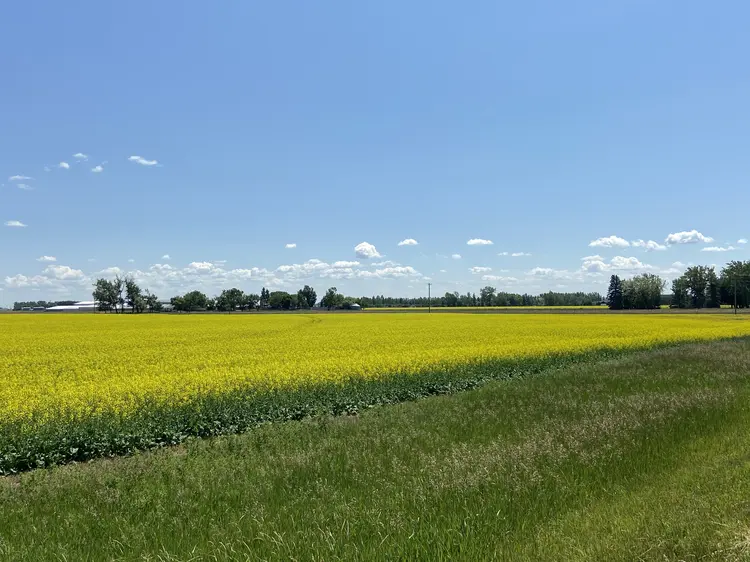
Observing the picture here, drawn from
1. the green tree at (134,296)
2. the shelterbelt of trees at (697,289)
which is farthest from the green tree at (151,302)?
the shelterbelt of trees at (697,289)

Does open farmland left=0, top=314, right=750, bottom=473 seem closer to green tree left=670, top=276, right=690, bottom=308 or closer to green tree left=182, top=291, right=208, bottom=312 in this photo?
green tree left=670, top=276, right=690, bottom=308

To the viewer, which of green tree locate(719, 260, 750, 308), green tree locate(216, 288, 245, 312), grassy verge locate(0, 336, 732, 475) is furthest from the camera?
green tree locate(216, 288, 245, 312)

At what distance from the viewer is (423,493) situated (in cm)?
581

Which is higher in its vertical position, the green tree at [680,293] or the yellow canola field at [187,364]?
the green tree at [680,293]

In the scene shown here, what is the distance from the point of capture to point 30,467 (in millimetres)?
8586

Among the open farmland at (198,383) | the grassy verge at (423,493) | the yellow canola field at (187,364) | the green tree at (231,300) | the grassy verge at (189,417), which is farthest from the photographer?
the green tree at (231,300)

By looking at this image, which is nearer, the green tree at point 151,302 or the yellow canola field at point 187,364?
the yellow canola field at point 187,364

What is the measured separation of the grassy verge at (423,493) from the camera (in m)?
4.49

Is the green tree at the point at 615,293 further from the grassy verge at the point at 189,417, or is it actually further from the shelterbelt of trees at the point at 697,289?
the grassy verge at the point at 189,417

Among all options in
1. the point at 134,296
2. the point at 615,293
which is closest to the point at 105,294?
the point at 134,296

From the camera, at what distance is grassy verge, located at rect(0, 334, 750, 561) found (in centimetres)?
449

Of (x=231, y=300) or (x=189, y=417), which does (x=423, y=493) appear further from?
(x=231, y=300)

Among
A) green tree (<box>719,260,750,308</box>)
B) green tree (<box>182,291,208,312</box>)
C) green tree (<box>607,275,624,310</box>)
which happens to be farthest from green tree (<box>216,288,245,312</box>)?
green tree (<box>719,260,750,308</box>)

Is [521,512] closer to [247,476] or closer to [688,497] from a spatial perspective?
[688,497]
